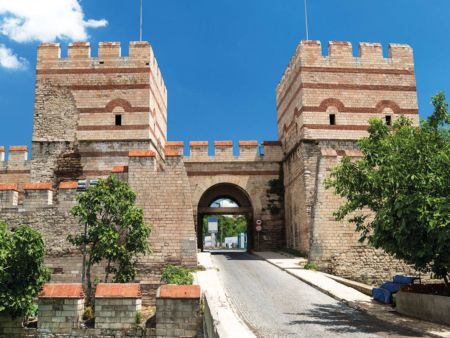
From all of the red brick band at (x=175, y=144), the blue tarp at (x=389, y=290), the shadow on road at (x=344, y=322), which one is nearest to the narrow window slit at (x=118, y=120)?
→ the red brick band at (x=175, y=144)

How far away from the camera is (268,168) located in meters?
22.1

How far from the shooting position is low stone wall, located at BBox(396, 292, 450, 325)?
870 cm

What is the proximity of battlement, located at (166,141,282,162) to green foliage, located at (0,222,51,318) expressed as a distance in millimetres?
11669

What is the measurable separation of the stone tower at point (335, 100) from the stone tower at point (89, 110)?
735cm

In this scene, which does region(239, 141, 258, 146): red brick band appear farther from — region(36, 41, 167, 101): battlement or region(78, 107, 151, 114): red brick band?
region(36, 41, 167, 101): battlement

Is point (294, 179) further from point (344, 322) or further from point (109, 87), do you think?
point (344, 322)

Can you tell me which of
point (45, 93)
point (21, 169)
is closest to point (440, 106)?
A: point (45, 93)

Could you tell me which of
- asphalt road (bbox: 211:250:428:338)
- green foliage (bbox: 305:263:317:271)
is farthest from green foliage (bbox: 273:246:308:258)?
asphalt road (bbox: 211:250:428:338)

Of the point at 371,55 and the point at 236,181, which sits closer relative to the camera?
the point at 371,55

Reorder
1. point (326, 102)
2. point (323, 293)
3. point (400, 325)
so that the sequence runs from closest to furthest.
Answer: point (400, 325), point (323, 293), point (326, 102)

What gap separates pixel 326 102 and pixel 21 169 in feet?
57.0

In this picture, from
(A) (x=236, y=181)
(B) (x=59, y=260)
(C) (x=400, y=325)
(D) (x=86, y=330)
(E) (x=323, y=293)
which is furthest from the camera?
(A) (x=236, y=181)

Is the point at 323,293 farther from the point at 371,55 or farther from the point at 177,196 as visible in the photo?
the point at 371,55

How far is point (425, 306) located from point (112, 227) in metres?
9.32
